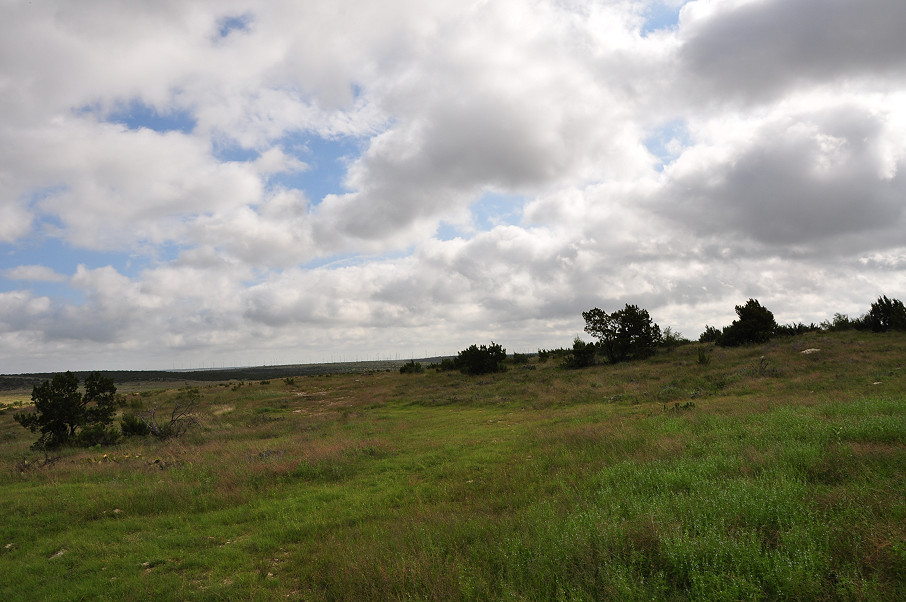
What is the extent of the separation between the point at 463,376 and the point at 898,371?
36.3 metres

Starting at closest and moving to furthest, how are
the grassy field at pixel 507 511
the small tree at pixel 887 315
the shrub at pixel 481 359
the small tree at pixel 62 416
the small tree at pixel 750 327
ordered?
1. the grassy field at pixel 507 511
2. the small tree at pixel 62 416
3. the small tree at pixel 887 315
4. the small tree at pixel 750 327
5. the shrub at pixel 481 359

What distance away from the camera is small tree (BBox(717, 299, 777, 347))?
44.7 m

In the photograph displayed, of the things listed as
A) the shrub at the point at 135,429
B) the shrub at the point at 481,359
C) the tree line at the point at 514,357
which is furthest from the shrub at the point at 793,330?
the shrub at the point at 135,429

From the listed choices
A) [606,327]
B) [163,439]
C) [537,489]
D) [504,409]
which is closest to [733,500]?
[537,489]

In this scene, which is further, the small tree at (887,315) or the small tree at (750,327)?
the small tree at (750,327)

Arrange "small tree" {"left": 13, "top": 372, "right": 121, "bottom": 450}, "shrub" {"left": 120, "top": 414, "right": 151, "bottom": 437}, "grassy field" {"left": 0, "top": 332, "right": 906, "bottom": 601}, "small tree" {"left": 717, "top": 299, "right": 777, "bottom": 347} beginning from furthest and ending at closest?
"small tree" {"left": 717, "top": 299, "right": 777, "bottom": 347}, "shrub" {"left": 120, "top": 414, "right": 151, "bottom": 437}, "small tree" {"left": 13, "top": 372, "right": 121, "bottom": 450}, "grassy field" {"left": 0, "top": 332, "right": 906, "bottom": 601}

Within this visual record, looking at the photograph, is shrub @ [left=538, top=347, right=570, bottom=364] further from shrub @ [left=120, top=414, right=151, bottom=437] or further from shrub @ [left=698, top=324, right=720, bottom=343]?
shrub @ [left=120, top=414, right=151, bottom=437]

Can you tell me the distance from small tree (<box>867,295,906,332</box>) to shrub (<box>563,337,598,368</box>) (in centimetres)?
2518

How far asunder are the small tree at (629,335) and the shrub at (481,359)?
453 inches

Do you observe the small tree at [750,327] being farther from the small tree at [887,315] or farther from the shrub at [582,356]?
the shrub at [582,356]

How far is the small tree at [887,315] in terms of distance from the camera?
128 feet

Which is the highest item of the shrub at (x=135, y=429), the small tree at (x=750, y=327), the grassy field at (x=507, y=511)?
the small tree at (x=750, y=327)

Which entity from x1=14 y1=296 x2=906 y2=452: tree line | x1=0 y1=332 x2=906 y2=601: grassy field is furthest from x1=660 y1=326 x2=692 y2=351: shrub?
x1=0 y1=332 x2=906 y2=601: grassy field

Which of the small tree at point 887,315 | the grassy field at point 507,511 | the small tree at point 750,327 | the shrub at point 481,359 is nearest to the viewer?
the grassy field at point 507,511
